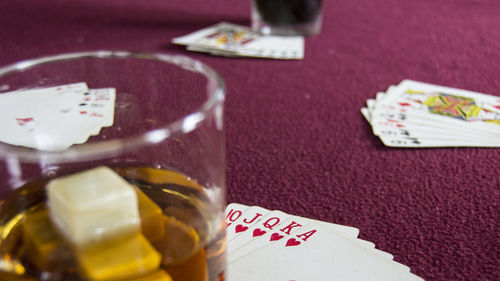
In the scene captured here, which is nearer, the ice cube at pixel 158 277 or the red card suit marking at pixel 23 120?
the ice cube at pixel 158 277

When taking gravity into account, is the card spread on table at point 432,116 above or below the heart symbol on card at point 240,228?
above

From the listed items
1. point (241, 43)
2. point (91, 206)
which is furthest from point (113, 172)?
point (241, 43)

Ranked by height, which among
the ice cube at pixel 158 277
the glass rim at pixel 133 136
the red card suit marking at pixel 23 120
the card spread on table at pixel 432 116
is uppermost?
the glass rim at pixel 133 136

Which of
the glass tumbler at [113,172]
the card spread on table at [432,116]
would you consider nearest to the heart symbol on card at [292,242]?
the glass tumbler at [113,172]

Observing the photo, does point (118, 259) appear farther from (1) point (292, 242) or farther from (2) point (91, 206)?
(1) point (292, 242)

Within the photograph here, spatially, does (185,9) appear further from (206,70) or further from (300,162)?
(206,70)

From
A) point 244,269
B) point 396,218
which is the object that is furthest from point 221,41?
point 244,269

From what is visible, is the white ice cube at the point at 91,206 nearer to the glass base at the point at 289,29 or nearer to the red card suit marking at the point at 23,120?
the red card suit marking at the point at 23,120
